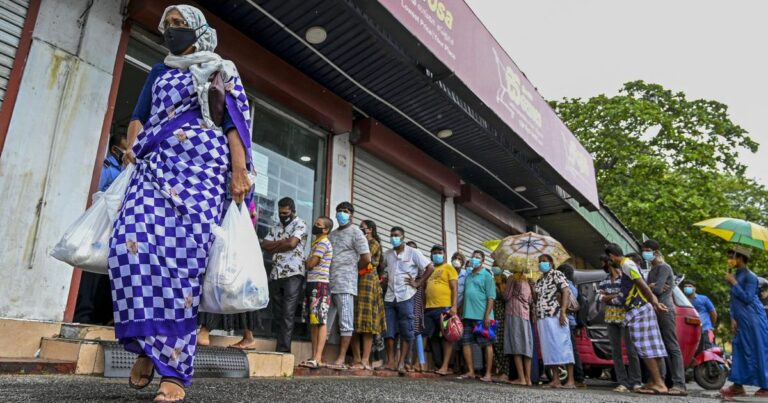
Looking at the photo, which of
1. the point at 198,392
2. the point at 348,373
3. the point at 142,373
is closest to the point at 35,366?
the point at 198,392

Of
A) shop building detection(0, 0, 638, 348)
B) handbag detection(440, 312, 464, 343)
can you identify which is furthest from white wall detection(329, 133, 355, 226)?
handbag detection(440, 312, 464, 343)

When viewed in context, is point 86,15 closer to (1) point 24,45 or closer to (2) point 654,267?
(1) point 24,45

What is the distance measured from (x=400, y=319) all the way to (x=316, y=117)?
9.65 ft

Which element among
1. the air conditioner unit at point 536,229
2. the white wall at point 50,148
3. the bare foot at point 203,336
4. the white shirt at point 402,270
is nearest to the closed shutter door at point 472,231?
the air conditioner unit at point 536,229

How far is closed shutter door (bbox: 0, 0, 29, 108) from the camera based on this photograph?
13.7 feet

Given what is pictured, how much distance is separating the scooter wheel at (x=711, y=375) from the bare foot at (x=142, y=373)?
867 cm

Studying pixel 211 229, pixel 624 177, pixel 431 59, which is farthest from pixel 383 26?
pixel 624 177

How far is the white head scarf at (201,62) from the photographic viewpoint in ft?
7.87

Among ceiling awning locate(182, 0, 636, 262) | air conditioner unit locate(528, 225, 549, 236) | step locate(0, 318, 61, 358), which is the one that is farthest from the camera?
air conditioner unit locate(528, 225, 549, 236)

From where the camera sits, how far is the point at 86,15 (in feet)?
15.4

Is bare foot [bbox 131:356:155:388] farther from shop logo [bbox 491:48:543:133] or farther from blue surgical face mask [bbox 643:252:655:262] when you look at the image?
shop logo [bbox 491:48:543:133]

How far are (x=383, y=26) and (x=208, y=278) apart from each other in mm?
3927

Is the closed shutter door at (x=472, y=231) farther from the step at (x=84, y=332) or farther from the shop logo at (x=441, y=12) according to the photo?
the step at (x=84, y=332)

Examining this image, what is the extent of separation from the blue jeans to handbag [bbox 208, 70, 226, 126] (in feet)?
15.2
